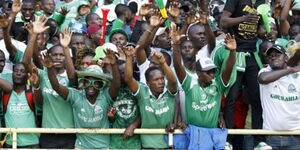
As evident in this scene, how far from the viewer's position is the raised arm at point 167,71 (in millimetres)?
9383

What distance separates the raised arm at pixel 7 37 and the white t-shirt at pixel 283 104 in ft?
10.9

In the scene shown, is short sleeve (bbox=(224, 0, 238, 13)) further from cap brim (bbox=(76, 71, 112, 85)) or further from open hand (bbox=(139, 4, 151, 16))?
cap brim (bbox=(76, 71, 112, 85))

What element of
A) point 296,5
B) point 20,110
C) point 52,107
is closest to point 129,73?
point 52,107

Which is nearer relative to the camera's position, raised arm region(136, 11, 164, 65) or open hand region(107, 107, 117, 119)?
open hand region(107, 107, 117, 119)

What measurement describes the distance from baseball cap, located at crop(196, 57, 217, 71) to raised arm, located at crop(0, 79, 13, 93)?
231cm

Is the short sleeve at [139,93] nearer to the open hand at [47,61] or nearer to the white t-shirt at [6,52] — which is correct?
the open hand at [47,61]

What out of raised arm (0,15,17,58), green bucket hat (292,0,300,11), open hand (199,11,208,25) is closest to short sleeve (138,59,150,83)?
open hand (199,11,208,25)

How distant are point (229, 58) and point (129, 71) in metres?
1.22

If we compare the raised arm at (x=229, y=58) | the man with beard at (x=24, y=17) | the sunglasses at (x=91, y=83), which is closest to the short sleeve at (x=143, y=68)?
the sunglasses at (x=91, y=83)

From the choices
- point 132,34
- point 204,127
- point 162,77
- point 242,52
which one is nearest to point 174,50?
point 162,77

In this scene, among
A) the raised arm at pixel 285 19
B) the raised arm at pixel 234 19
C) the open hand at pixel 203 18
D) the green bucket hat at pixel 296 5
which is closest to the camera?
the open hand at pixel 203 18

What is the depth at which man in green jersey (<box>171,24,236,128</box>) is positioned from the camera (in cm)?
958

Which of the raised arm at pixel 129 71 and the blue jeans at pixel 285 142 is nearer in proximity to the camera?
the raised arm at pixel 129 71

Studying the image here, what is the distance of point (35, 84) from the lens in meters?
9.62
